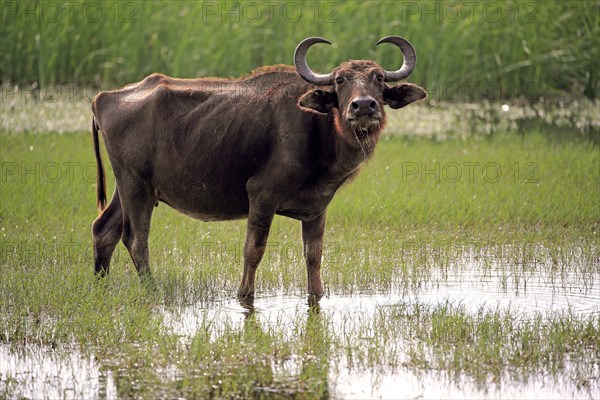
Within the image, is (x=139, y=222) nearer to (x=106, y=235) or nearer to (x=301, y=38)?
(x=106, y=235)

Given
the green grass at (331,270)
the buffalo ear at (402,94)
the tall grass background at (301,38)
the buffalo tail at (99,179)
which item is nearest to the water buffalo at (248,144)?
the buffalo ear at (402,94)

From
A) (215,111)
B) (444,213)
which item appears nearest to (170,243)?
(215,111)

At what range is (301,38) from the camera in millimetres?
16109

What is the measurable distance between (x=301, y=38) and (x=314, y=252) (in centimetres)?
839

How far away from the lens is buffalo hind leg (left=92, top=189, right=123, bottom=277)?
27.9 ft

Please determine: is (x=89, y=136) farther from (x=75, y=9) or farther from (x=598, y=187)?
(x=598, y=187)

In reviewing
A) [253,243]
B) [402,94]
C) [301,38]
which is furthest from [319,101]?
[301,38]

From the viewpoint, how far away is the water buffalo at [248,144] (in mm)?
7676

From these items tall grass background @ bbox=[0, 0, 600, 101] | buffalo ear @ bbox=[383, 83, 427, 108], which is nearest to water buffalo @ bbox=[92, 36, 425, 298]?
buffalo ear @ bbox=[383, 83, 427, 108]

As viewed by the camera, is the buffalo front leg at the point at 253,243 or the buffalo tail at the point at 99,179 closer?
the buffalo front leg at the point at 253,243

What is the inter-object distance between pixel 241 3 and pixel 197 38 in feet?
3.43

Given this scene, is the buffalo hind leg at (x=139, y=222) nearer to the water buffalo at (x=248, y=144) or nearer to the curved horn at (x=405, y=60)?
the water buffalo at (x=248, y=144)

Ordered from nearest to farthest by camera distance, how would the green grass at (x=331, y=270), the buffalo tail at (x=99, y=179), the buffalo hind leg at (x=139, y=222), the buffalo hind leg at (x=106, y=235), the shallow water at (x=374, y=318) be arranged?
the shallow water at (x=374, y=318), the green grass at (x=331, y=270), the buffalo hind leg at (x=139, y=222), the buffalo hind leg at (x=106, y=235), the buffalo tail at (x=99, y=179)

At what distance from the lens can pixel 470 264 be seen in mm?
9211
